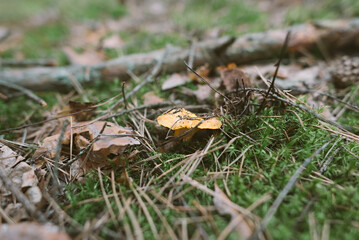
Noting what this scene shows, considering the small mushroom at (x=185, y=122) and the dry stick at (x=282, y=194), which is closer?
the dry stick at (x=282, y=194)

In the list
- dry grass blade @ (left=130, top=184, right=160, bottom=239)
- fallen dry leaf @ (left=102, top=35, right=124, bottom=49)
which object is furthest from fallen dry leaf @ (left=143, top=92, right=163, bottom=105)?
fallen dry leaf @ (left=102, top=35, right=124, bottom=49)

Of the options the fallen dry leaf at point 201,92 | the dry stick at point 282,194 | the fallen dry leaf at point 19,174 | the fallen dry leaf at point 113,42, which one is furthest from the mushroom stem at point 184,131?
the fallen dry leaf at point 113,42

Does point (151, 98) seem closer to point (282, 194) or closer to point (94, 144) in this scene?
point (94, 144)

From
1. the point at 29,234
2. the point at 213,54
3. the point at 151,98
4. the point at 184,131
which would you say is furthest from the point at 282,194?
the point at 213,54

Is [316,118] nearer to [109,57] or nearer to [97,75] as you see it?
[97,75]

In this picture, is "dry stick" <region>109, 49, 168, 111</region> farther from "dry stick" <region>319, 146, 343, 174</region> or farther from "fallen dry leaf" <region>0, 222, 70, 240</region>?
"dry stick" <region>319, 146, 343, 174</region>

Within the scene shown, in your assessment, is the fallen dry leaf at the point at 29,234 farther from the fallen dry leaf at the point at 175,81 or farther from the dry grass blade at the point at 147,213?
the fallen dry leaf at the point at 175,81

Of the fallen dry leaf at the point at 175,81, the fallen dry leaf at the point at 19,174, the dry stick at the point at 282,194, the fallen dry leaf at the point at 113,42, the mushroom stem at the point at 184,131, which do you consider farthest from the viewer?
the fallen dry leaf at the point at 113,42
